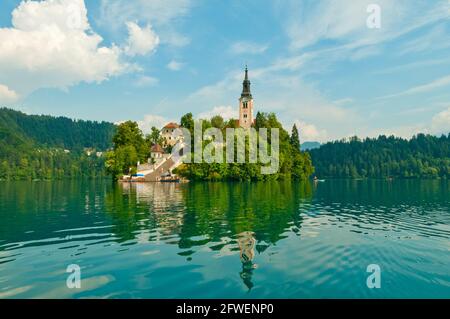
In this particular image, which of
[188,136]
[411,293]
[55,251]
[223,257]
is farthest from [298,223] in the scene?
[188,136]

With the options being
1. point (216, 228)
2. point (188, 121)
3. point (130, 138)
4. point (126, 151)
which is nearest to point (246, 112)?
point (188, 121)

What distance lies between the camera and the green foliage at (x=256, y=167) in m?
97.7

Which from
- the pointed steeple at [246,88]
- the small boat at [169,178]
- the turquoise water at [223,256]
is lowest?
the turquoise water at [223,256]

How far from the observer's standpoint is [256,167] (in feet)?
324

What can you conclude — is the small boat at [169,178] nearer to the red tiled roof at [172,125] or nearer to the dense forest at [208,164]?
the dense forest at [208,164]

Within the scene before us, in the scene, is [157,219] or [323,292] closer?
[323,292]

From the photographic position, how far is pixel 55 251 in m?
18.2

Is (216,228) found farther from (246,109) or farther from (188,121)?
(246,109)

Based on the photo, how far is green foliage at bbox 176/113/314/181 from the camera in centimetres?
9769

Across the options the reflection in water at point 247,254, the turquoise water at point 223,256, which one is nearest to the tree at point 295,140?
the turquoise water at point 223,256
